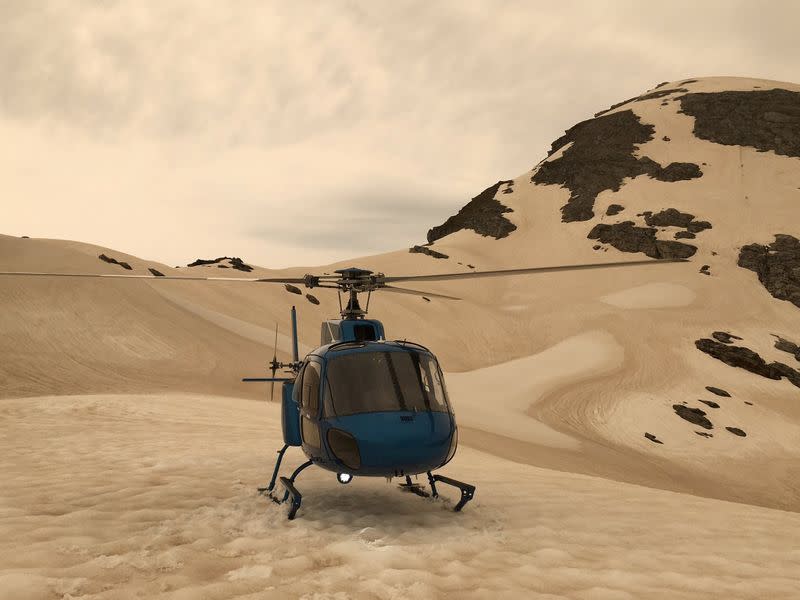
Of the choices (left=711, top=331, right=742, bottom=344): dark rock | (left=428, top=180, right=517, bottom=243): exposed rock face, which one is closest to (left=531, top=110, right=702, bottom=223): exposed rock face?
(left=428, top=180, right=517, bottom=243): exposed rock face

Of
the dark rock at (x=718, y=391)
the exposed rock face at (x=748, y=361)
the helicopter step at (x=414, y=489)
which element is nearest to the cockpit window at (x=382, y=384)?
the helicopter step at (x=414, y=489)

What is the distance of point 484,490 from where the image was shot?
10094 mm

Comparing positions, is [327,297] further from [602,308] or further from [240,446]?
[240,446]

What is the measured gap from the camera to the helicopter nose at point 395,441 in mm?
6859

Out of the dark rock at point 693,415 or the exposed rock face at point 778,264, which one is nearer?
the dark rock at point 693,415

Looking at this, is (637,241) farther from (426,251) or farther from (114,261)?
(114,261)

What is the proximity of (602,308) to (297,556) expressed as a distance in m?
50.7

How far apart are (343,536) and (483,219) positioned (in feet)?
261

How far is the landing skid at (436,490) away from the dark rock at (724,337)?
40.4 meters

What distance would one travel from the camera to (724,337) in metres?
43.5

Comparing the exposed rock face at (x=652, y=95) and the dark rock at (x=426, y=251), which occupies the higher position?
the exposed rock face at (x=652, y=95)

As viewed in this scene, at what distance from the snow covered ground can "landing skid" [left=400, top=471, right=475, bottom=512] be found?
176mm

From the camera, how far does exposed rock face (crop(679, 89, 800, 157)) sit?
280ft

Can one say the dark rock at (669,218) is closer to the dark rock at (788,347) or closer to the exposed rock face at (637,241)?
the exposed rock face at (637,241)
